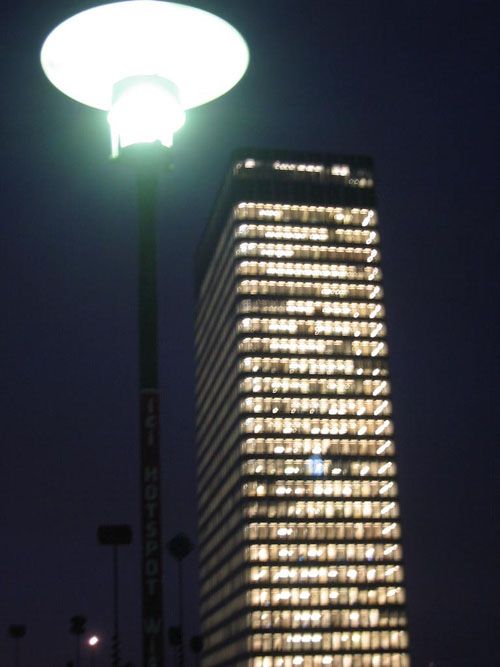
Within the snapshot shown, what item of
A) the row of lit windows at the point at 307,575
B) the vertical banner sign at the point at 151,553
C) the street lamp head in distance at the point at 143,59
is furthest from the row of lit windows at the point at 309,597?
the street lamp head in distance at the point at 143,59

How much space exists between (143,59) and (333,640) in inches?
7500

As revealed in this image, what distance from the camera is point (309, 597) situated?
19600 cm

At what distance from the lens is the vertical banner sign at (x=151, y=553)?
44.1 feet

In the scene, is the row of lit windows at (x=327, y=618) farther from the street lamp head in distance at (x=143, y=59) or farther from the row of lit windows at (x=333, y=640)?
the street lamp head in distance at (x=143, y=59)

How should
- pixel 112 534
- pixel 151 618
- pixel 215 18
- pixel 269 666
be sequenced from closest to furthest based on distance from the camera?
1. pixel 151 618
2. pixel 215 18
3. pixel 112 534
4. pixel 269 666

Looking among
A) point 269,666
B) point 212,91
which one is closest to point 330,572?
point 269,666

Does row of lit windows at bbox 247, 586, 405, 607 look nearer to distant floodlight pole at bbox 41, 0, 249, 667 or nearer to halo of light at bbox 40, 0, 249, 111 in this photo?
distant floodlight pole at bbox 41, 0, 249, 667

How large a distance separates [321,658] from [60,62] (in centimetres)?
18934

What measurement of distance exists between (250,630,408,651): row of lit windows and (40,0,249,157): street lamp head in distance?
186421mm

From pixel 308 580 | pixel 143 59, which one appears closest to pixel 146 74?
pixel 143 59

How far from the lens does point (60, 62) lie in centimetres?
1516

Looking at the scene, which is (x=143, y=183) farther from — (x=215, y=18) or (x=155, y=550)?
(x=155, y=550)

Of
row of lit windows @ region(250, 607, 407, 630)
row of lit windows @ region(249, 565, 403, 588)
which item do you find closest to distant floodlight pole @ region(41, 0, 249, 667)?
row of lit windows @ region(250, 607, 407, 630)

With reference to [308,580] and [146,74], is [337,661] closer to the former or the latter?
[308,580]
